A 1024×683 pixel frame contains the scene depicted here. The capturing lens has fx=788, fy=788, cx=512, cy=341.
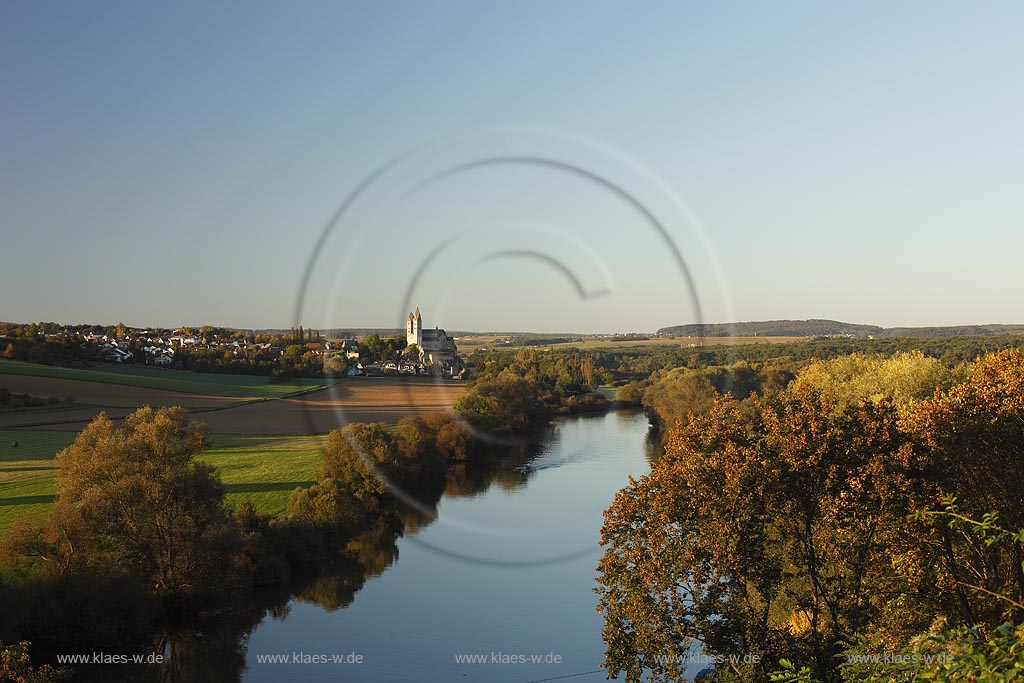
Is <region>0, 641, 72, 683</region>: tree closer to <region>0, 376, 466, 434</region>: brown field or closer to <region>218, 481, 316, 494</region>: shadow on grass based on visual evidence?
<region>218, 481, 316, 494</region>: shadow on grass

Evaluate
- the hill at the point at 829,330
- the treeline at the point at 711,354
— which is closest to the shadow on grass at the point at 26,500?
the treeline at the point at 711,354

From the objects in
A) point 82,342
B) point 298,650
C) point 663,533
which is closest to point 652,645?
point 663,533

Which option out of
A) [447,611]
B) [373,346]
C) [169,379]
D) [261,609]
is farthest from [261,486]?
[169,379]

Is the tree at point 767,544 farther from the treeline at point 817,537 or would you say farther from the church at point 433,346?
the church at point 433,346

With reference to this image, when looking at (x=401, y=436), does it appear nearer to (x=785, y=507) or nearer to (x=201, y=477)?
(x=201, y=477)

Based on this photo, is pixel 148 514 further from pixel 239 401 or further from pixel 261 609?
pixel 239 401

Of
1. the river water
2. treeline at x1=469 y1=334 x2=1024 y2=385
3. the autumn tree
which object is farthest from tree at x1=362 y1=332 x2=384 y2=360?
the autumn tree
